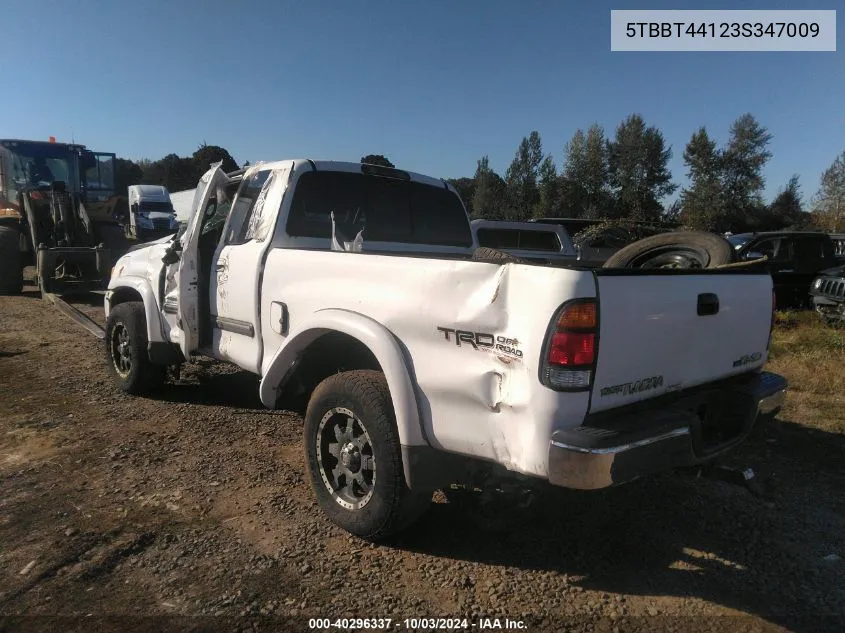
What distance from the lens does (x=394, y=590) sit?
8.76ft

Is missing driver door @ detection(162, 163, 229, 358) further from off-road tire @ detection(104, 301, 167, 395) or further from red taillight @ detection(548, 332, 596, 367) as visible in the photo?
red taillight @ detection(548, 332, 596, 367)

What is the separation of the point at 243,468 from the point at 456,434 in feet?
6.80

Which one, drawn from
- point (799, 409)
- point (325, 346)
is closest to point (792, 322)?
point (799, 409)

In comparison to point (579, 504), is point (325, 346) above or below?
above

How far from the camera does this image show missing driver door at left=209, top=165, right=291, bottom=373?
380 cm

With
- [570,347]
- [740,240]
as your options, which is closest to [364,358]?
[570,347]

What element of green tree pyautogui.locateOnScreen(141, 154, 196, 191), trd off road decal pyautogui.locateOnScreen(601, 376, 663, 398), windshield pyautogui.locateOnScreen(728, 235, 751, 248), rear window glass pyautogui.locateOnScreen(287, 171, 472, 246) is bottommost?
trd off road decal pyautogui.locateOnScreen(601, 376, 663, 398)

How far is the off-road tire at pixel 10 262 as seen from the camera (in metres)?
11.6

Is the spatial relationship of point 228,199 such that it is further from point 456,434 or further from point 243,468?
point 456,434

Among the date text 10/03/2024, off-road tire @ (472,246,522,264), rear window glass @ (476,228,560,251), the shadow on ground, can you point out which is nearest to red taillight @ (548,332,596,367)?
off-road tire @ (472,246,522,264)

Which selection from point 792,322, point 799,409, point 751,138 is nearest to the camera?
point 799,409

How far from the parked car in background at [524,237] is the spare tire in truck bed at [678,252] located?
4156 millimetres

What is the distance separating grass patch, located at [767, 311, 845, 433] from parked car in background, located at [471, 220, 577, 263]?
2896 millimetres

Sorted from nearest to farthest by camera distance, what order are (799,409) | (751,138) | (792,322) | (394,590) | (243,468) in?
1. (394,590)
2. (243,468)
3. (799,409)
4. (792,322)
5. (751,138)
